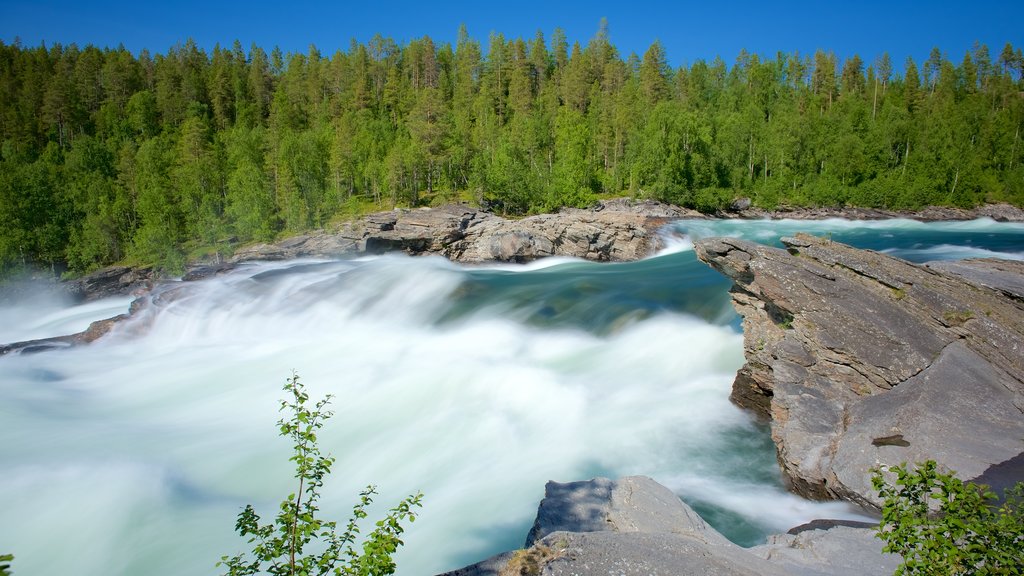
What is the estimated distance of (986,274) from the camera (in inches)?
492

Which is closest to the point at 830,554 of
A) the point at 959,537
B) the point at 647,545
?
the point at 647,545

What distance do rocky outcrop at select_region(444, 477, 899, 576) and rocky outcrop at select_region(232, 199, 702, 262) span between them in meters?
27.6

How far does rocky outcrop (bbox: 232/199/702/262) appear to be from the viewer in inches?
1369

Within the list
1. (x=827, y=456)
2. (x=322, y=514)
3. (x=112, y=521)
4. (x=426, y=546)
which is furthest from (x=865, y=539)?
(x=112, y=521)

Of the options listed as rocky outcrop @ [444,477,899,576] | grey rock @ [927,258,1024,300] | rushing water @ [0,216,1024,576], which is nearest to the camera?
rocky outcrop @ [444,477,899,576]

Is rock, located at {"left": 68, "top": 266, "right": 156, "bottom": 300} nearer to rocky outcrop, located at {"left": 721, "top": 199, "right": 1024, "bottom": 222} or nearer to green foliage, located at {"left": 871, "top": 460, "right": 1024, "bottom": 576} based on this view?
green foliage, located at {"left": 871, "top": 460, "right": 1024, "bottom": 576}

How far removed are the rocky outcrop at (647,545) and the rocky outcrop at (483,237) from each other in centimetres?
2759

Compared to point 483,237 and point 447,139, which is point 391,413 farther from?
point 447,139

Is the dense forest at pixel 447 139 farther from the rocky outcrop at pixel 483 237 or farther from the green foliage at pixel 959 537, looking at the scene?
the green foliage at pixel 959 537

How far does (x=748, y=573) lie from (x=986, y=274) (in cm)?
1182

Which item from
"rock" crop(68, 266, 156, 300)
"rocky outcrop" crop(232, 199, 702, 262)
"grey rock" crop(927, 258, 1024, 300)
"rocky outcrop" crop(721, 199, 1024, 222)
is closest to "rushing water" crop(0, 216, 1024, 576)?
"grey rock" crop(927, 258, 1024, 300)

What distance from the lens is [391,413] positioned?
14.2m

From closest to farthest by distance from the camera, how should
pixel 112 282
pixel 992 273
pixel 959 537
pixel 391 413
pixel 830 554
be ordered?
pixel 959 537 → pixel 830 554 → pixel 992 273 → pixel 391 413 → pixel 112 282

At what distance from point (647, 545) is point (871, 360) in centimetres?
772
